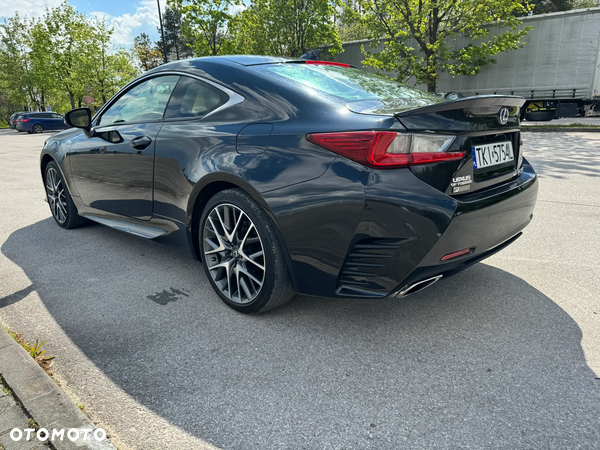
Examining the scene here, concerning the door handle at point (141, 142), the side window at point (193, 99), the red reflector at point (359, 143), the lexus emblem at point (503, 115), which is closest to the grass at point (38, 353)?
the door handle at point (141, 142)

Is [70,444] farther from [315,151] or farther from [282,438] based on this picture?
[315,151]

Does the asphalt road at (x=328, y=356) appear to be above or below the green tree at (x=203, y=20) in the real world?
below

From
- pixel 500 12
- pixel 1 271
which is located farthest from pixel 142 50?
pixel 1 271

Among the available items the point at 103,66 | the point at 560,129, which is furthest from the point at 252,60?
the point at 103,66

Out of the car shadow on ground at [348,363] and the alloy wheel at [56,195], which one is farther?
the alloy wheel at [56,195]

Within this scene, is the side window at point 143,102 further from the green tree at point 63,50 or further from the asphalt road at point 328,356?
the green tree at point 63,50

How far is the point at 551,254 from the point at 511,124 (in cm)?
156

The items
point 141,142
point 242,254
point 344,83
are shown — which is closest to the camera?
point 242,254

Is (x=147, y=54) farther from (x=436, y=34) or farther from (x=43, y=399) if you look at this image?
(x=43, y=399)

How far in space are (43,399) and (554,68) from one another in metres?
19.3

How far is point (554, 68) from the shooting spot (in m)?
16.8

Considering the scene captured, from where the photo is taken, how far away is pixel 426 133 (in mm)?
2188

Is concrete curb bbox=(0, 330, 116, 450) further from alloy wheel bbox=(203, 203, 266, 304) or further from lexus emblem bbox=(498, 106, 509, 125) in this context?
lexus emblem bbox=(498, 106, 509, 125)

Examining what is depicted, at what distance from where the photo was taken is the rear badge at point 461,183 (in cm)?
224
